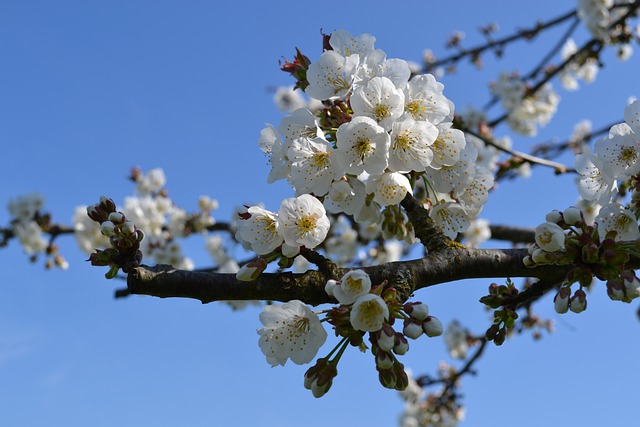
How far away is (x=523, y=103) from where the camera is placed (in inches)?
344

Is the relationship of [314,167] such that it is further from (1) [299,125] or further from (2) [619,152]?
(2) [619,152]

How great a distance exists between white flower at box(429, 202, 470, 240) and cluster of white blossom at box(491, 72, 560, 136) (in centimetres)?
663

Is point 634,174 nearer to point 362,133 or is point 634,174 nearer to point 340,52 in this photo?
point 362,133

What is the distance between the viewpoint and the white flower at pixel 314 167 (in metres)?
1.71

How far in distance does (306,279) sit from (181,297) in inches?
14.6

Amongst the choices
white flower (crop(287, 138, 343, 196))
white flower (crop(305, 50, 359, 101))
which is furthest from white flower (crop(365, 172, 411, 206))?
white flower (crop(305, 50, 359, 101))

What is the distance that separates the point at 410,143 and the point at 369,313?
0.58m

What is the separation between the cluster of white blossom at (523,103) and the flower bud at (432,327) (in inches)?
285

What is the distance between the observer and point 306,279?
5.32 feet

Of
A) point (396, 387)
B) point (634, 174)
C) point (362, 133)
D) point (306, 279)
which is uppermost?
point (634, 174)

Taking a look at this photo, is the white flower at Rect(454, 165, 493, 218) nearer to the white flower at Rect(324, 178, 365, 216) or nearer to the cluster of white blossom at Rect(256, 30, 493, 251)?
the cluster of white blossom at Rect(256, 30, 493, 251)

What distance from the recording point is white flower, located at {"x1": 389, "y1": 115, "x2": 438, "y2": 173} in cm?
172

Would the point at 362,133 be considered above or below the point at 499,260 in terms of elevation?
above

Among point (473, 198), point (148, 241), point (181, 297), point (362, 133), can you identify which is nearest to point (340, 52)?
point (362, 133)
